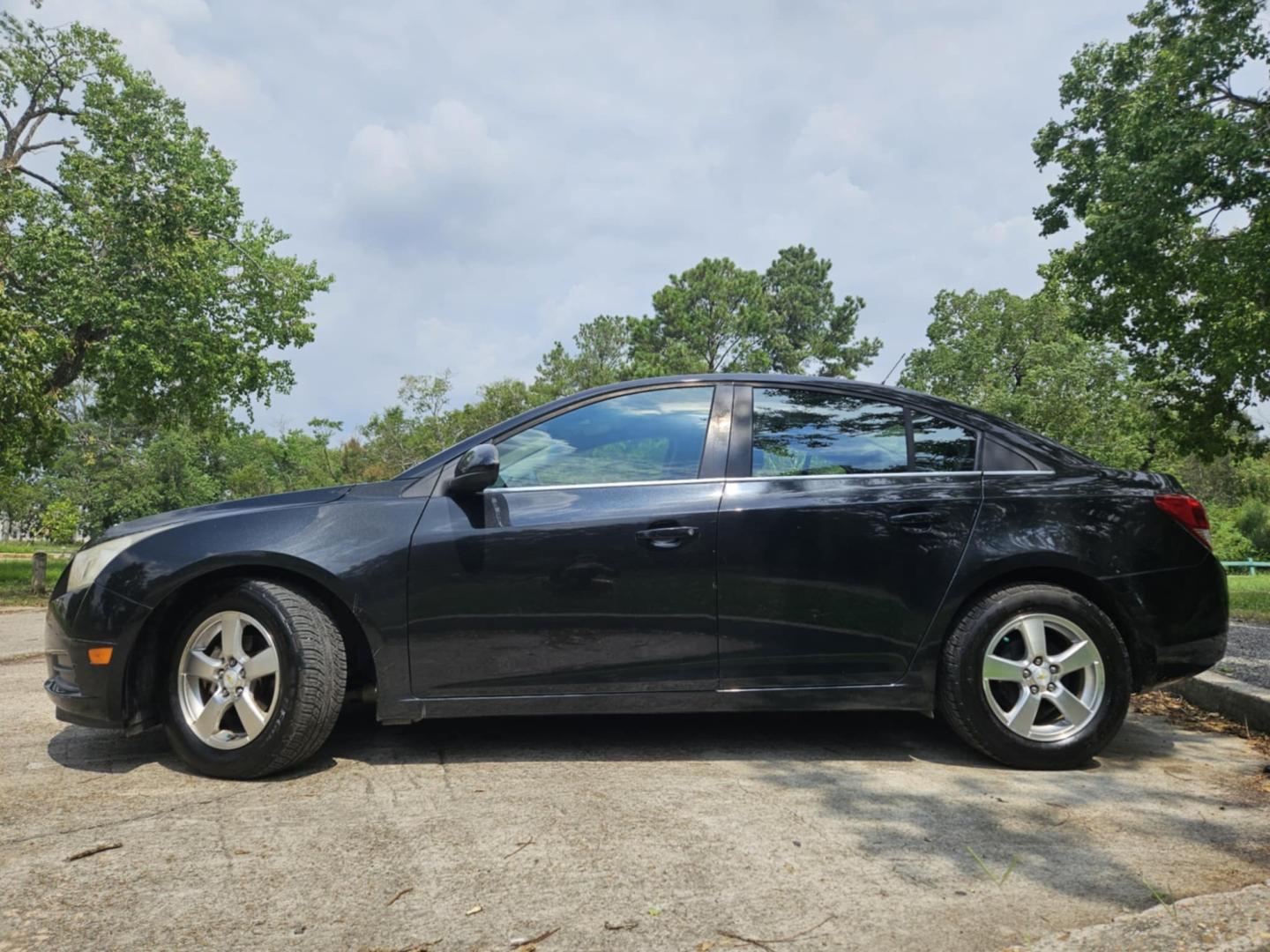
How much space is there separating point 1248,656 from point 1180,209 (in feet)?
37.0

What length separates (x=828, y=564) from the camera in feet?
11.0

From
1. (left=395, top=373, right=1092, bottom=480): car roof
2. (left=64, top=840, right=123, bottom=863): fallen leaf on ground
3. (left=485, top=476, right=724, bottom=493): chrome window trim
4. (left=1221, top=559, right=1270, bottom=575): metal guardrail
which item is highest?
(left=395, top=373, right=1092, bottom=480): car roof

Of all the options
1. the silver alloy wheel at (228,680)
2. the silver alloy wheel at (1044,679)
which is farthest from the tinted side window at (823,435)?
the silver alloy wheel at (228,680)

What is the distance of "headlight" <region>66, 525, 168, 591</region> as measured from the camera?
Answer: 3309 millimetres

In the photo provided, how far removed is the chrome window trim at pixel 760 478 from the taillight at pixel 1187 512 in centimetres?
46

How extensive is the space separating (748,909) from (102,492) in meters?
54.0

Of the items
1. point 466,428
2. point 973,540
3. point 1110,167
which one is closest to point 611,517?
point 973,540

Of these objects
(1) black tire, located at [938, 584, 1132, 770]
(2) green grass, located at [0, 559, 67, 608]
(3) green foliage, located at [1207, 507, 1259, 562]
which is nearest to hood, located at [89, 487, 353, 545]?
(1) black tire, located at [938, 584, 1132, 770]

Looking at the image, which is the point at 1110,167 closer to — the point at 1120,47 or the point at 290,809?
the point at 1120,47

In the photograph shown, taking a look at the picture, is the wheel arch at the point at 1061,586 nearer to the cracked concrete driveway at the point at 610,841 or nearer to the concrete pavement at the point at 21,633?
the cracked concrete driveway at the point at 610,841

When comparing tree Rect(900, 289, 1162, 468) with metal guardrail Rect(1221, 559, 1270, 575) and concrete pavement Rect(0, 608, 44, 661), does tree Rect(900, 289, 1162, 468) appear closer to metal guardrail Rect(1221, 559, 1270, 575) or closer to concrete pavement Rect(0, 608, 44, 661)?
metal guardrail Rect(1221, 559, 1270, 575)

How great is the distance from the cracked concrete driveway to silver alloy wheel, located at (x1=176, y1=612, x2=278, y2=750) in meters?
0.21

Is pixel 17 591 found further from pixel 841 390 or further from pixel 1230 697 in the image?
pixel 1230 697

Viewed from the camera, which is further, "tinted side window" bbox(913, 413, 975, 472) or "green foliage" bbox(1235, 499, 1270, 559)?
"green foliage" bbox(1235, 499, 1270, 559)
